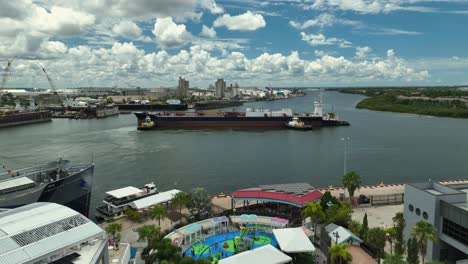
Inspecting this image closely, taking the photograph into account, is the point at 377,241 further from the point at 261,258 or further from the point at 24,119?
the point at 24,119

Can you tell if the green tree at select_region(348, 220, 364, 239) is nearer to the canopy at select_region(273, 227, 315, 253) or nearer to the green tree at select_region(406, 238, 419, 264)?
Result: the canopy at select_region(273, 227, 315, 253)

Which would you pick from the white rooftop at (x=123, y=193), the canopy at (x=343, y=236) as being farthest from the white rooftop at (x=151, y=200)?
the canopy at (x=343, y=236)

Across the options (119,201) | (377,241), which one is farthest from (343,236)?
(119,201)

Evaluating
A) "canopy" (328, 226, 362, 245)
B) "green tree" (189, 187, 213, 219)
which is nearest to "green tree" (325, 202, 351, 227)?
"canopy" (328, 226, 362, 245)

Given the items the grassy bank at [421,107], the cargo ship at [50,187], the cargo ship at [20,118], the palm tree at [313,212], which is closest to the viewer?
the palm tree at [313,212]

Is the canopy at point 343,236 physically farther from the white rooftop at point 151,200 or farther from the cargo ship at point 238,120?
the cargo ship at point 238,120

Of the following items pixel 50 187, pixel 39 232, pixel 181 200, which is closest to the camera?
pixel 39 232
